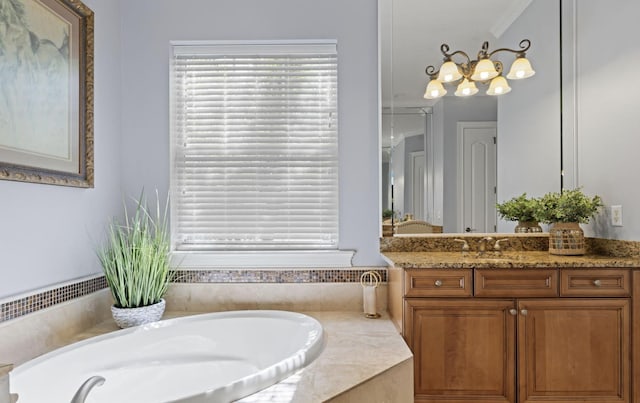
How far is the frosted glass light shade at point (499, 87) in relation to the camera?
2281 millimetres

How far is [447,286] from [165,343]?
1.39 meters

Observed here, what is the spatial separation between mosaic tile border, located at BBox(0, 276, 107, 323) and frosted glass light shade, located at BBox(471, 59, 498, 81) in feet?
8.08

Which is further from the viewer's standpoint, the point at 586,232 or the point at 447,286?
the point at 586,232

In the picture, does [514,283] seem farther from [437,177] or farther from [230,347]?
[230,347]

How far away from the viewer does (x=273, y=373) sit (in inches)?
51.4

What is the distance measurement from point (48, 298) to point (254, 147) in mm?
1262

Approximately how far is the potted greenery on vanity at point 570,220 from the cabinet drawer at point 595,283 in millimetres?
273

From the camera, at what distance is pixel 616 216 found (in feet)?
6.42

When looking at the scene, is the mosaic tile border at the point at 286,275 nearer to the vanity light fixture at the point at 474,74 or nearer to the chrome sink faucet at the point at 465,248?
Result: the chrome sink faucet at the point at 465,248

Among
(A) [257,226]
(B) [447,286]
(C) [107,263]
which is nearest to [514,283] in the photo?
(B) [447,286]

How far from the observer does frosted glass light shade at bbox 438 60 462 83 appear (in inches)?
89.4

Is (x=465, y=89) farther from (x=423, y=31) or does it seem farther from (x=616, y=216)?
(x=616, y=216)

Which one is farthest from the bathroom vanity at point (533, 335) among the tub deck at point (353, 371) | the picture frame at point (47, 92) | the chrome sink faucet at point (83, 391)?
the picture frame at point (47, 92)

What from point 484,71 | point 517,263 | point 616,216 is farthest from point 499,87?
point 517,263
